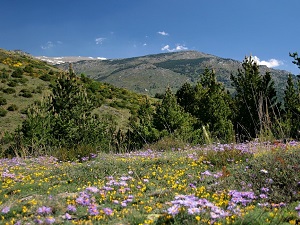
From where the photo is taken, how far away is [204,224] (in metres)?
3.87

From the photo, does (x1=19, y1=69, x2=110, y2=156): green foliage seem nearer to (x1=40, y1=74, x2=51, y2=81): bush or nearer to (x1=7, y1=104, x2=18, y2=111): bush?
(x1=7, y1=104, x2=18, y2=111): bush

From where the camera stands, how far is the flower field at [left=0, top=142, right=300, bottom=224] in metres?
4.25

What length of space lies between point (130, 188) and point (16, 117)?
2748 centimetres

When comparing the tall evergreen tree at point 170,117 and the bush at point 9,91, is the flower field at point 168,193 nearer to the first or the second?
the tall evergreen tree at point 170,117

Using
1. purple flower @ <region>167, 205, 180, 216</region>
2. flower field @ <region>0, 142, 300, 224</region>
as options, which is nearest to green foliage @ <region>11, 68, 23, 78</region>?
flower field @ <region>0, 142, 300, 224</region>

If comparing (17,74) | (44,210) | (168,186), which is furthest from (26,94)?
(44,210)

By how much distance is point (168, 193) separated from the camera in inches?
230

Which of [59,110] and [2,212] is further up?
[59,110]

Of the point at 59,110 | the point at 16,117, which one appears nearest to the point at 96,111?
the point at 16,117

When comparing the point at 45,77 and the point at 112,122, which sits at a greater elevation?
the point at 45,77

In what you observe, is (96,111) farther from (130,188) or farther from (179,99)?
(130,188)

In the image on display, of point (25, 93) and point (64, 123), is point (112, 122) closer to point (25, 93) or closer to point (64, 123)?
point (64, 123)

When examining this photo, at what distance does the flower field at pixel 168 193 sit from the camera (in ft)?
14.0

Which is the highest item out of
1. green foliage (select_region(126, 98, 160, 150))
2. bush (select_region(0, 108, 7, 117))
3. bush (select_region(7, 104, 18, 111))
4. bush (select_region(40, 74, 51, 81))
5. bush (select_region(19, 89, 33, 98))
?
bush (select_region(40, 74, 51, 81))
